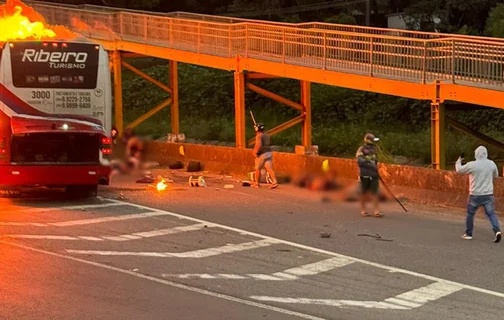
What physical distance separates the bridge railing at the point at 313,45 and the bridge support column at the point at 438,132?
2.35 ft

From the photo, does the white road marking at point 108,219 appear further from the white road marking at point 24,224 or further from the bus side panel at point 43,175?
the bus side panel at point 43,175

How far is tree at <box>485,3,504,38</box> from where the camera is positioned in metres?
40.9

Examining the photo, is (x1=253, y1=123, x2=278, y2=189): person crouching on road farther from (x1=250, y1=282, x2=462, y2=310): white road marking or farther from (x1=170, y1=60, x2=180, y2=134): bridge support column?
(x1=250, y1=282, x2=462, y2=310): white road marking

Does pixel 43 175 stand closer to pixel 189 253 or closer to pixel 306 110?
pixel 189 253

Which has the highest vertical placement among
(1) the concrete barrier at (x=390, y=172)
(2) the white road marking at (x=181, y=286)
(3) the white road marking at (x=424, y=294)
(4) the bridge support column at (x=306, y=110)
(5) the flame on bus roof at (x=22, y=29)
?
(5) the flame on bus roof at (x=22, y=29)

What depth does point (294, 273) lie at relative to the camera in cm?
1130

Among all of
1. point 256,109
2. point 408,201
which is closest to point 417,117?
point 256,109

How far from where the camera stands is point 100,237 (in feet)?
45.0

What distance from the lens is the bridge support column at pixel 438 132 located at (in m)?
18.8

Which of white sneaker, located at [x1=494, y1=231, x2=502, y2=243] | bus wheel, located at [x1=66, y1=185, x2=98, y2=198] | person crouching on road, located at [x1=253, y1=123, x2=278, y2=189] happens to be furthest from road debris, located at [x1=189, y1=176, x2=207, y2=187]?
white sneaker, located at [x1=494, y1=231, x2=502, y2=243]

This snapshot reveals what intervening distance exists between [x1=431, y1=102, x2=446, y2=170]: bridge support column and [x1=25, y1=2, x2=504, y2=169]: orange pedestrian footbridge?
0.02 m

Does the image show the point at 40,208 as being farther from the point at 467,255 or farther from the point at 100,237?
the point at 467,255

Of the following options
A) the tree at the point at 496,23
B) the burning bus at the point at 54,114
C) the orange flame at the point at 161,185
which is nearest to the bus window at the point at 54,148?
the burning bus at the point at 54,114

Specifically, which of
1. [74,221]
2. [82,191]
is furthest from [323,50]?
[74,221]
